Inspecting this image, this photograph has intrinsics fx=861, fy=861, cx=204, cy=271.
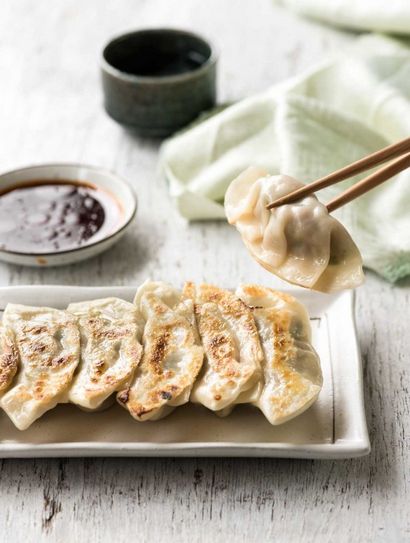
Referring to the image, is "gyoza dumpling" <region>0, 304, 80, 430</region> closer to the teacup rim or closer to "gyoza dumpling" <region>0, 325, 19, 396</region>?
"gyoza dumpling" <region>0, 325, 19, 396</region>

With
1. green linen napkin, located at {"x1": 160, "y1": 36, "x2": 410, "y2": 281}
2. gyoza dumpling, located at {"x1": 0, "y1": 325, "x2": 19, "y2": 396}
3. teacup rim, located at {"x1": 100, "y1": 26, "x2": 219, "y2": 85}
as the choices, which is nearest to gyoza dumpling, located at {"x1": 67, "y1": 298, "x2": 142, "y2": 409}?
gyoza dumpling, located at {"x1": 0, "y1": 325, "x2": 19, "y2": 396}

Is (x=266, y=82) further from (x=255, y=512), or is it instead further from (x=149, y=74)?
(x=255, y=512)

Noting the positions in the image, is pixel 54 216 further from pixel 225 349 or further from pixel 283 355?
pixel 283 355

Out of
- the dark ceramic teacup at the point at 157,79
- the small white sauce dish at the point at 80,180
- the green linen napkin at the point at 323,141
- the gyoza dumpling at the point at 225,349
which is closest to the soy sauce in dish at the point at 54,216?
the small white sauce dish at the point at 80,180

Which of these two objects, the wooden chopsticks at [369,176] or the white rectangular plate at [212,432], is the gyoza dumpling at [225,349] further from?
the wooden chopsticks at [369,176]

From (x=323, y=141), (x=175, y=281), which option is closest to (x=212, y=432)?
(x=175, y=281)

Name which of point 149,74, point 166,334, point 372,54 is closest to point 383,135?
point 372,54
